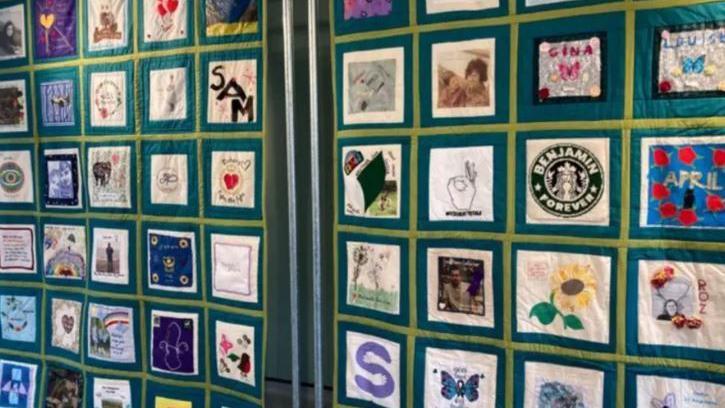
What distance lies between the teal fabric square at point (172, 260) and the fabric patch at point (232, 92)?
0.43 metres

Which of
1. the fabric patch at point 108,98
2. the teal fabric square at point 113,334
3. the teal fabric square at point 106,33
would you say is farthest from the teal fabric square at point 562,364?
the teal fabric square at point 106,33

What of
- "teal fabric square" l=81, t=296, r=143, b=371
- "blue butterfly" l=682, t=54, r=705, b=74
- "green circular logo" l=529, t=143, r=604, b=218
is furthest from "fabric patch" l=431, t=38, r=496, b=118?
"teal fabric square" l=81, t=296, r=143, b=371

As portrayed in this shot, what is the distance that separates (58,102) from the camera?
96.6 inches

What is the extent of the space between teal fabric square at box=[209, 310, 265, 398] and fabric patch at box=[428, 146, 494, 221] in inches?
30.9

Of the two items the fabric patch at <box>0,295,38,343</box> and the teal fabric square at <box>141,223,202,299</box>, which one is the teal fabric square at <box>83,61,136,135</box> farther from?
the fabric patch at <box>0,295,38,343</box>

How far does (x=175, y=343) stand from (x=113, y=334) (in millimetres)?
311

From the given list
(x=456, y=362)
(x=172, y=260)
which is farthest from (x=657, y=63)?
(x=172, y=260)

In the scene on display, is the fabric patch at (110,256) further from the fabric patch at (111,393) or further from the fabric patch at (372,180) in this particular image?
the fabric patch at (372,180)

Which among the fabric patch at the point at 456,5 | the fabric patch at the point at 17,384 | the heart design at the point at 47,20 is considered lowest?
the fabric patch at the point at 17,384

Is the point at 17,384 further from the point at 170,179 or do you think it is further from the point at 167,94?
the point at 167,94

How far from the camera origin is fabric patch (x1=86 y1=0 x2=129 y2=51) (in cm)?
230

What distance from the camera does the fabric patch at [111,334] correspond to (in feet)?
7.73

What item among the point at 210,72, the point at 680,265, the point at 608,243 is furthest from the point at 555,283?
the point at 210,72

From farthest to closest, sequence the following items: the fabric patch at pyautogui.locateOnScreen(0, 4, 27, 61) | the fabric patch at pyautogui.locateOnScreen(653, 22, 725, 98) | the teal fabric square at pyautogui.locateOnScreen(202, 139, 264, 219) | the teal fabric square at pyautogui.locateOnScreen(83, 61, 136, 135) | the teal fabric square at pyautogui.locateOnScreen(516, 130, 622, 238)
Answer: the fabric patch at pyautogui.locateOnScreen(0, 4, 27, 61) < the teal fabric square at pyautogui.locateOnScreen(83, 61, 136, 135) < the teal fabric square at pyautogui.locateOnScreen(202, 139, 264, 219) < the teal fabric square at pyautogui.locateOnScreen(516, 130, 622, 238) < the fabric patch at pyautogui.locateOnScreen(653, 22, 725, 98)
